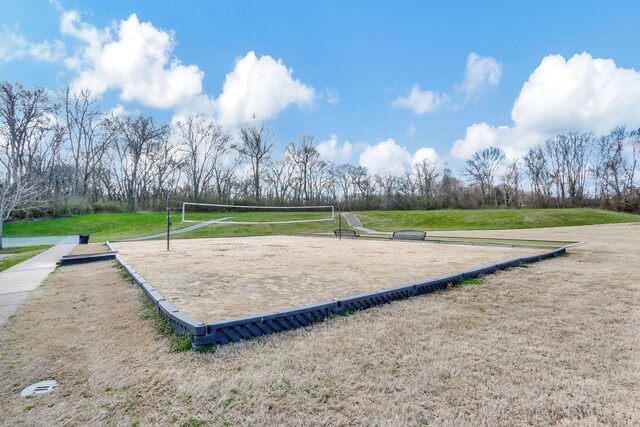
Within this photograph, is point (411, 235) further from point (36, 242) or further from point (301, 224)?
point (36, 242)

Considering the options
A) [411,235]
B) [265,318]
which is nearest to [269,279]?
[265,318]

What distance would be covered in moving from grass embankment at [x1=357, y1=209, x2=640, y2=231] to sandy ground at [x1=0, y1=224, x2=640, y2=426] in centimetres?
2814

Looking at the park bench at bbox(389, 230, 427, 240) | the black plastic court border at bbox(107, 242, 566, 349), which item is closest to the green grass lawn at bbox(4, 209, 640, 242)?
the park bench at bbox(389, 230, 427, 240)

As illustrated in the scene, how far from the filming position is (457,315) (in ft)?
13.9

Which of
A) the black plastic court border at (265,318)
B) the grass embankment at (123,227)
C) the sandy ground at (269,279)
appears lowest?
the grass embankment at (123,227)

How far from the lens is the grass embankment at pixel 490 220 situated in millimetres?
31734

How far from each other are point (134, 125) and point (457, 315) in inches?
1897

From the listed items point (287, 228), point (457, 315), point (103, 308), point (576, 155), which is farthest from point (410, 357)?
point (576, 155)

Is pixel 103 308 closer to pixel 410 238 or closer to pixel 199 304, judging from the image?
pixel 199 304

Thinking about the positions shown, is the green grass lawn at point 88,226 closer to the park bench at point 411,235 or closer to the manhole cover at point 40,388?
the park bench at point 411,235

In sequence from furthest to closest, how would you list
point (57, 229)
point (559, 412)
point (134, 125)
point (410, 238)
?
point (134, 125), point (57, 229), point (410, 238), point (559, 412)

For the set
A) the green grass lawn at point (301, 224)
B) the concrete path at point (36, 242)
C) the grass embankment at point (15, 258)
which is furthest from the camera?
the green grass lawn at point (301, 224)

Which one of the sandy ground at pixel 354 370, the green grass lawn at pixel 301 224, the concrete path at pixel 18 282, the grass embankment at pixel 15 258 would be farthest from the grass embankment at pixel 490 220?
the sandy ground at pixel 354 370

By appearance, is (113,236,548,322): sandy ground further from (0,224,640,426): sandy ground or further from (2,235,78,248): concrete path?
(2,235,78,248): concrete path
